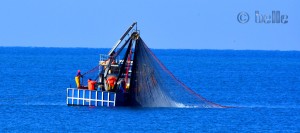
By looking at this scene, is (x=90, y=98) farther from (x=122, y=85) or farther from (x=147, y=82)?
(x=147, y=82)

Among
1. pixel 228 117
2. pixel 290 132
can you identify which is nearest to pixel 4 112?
pixel 228 117

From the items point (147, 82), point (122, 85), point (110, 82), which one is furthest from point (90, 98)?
point (147, 82)

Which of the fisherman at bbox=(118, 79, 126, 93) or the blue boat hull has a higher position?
the fisherman at bbox=(118, 79, 126, 93)

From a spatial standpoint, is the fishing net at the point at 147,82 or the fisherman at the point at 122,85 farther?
the fishing net at the point at 147,82

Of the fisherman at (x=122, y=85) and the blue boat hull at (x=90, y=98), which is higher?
the fisherman at (x=122, y=85)

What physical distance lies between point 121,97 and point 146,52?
3.81m

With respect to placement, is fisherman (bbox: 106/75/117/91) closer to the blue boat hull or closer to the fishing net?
the blue boat hull

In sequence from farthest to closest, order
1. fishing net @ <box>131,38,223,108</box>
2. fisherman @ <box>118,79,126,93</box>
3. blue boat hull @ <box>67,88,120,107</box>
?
fishing net @ <box>131,38,223,108</box> < fisherman @ <box>118,79,126,93</box> < blue boat hull @ <box>67,88,120,107</box>

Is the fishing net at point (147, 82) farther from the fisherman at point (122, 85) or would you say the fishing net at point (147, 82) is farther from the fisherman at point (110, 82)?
the fisherman at point (110, 82)

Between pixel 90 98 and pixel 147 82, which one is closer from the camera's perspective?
pixel 90 98

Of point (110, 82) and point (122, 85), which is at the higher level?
point (110, 82)

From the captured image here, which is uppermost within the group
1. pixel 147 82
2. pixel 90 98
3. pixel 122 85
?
pixel 147 82

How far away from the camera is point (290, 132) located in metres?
69.2

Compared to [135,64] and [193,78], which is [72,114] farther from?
[193,78]
